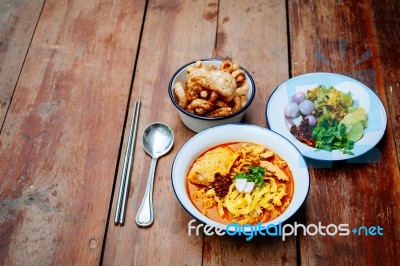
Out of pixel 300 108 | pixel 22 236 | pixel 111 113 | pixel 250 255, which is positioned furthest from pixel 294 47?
pixel 22 236

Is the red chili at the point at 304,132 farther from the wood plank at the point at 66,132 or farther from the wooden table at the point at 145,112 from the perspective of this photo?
the wood plank at the point at 66,132

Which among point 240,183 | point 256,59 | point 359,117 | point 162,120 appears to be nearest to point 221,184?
point 240,183

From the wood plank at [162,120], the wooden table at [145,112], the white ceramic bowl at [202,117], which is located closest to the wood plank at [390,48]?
the wooden table at [145,112]

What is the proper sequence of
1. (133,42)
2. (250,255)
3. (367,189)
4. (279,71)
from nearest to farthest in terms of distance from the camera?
(250,255)
(367,189)
(279,71)
(133,42)

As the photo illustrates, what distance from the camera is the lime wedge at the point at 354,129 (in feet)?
4.63

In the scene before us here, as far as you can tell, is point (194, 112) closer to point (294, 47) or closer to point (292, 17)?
point (294, 47)

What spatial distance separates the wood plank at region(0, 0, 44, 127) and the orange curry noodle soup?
2.76ft

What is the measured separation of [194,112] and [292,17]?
2.52 ft

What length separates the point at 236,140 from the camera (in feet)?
4.56

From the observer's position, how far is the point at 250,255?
1.28 meters

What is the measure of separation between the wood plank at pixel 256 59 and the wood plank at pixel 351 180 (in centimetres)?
6

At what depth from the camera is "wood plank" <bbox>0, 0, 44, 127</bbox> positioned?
1699mm

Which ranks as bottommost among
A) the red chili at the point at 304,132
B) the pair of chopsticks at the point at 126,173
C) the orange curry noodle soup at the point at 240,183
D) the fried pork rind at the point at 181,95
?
the pair of chopsticks at the point at 126,173

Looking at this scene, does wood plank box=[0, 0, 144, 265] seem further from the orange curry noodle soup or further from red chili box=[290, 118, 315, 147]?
red chili box=[290, 118, 315, 147]
